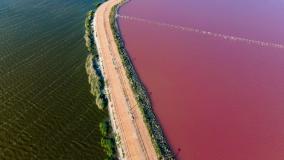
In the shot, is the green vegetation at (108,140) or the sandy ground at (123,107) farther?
the sandy ground at (123,107)

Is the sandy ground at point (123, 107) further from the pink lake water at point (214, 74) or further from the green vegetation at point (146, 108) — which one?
the pink lake water at point (214, 74)

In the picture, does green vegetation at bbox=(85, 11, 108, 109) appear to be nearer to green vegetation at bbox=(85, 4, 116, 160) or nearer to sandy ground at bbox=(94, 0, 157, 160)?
green vegetation at bbox=(85, 4, 116, 160)

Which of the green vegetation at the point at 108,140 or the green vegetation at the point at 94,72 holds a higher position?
the green vegetation at the point at 94,72

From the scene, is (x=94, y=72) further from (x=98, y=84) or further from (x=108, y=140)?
(x=108, y=140)

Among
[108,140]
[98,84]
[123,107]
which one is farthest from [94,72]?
[108,140]

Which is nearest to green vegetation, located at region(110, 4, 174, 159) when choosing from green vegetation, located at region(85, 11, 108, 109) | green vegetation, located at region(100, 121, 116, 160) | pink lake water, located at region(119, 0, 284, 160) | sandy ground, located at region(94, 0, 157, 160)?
sandy ground, located at region(94, 0, 157, 160)

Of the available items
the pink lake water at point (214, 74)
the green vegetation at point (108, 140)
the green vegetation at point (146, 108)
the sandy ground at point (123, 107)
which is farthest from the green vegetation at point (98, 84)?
the pink lake water at point (214, 74)

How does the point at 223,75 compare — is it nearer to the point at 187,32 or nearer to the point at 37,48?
the point at 187,32
